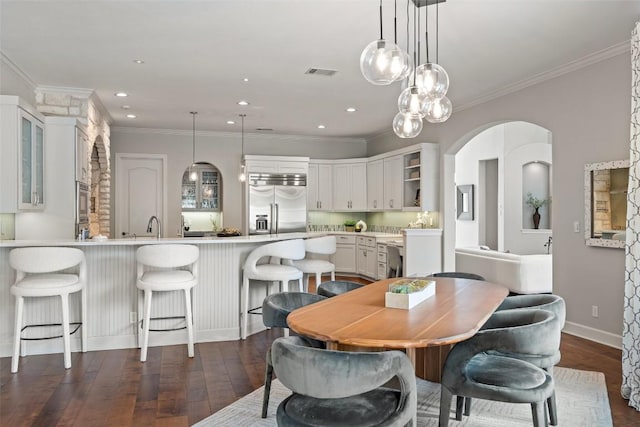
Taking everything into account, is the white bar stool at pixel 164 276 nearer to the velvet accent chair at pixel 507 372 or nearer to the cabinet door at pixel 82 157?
the cabinet door at pixel 82 157

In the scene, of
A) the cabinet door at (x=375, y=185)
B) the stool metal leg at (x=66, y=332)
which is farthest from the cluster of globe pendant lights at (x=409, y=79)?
the cabinet door at (x=375, y=185)

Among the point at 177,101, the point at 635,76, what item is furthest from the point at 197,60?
the point at 635,76

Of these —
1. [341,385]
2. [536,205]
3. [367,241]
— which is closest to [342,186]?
[367,241]

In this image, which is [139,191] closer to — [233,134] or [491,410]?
[233,134]

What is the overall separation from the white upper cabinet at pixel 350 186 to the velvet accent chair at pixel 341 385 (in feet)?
24.8

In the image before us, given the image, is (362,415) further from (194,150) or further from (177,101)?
(194,150)

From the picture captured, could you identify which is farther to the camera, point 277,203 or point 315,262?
point 277,203

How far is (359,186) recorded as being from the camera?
9.61 m

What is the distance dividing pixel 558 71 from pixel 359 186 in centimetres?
490

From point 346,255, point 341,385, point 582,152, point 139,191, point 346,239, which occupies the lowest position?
point 346,255

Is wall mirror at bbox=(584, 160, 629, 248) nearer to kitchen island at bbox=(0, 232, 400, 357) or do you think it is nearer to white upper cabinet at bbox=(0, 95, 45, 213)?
kitchen island at bbox=(0, 232, 400, 357)

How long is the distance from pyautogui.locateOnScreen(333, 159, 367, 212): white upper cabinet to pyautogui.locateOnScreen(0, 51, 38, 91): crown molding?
18.4 feet

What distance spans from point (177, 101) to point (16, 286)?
3623 millimetres

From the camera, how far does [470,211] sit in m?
9.84
